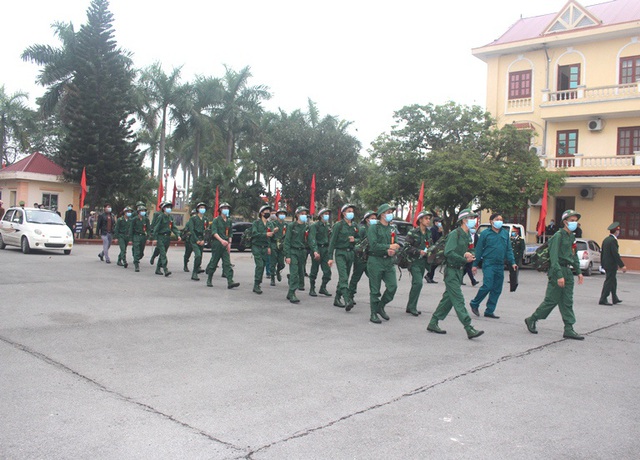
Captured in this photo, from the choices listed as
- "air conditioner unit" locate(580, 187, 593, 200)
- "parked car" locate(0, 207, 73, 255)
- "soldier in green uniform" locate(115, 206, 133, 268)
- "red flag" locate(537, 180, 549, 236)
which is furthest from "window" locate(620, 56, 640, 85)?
"parked car" locate(0, 207, 73, 255)

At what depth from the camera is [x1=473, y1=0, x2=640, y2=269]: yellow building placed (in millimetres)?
28703

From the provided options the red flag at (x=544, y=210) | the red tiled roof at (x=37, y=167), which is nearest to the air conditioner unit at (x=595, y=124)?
the red flag at (x=544, y=210)

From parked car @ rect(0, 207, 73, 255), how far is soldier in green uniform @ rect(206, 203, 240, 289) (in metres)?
9.21

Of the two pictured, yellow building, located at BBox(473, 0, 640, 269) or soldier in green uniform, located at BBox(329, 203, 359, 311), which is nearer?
soldier in green uniform, located at BBox(329, 203, 359, 311)

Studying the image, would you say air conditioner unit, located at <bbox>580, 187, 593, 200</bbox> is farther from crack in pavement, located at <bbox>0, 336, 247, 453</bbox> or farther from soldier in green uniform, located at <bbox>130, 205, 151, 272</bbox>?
crack in pavement, located at <bbox>0, 336, 247, 453</bbox>

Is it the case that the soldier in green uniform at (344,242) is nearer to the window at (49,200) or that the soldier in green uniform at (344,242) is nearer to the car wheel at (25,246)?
the car wheel at (25,246)

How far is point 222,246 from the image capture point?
43.0ft

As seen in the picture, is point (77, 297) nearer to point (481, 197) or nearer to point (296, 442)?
point (296, 442)

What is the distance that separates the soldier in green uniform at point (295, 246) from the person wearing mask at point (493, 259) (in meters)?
3.41

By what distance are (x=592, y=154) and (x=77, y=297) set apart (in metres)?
27.3

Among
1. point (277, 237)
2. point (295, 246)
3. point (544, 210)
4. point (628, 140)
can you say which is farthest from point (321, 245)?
point (628, 140)

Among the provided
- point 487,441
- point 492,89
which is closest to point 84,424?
point 487,441

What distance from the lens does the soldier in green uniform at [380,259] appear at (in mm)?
9164

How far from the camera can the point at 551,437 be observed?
4.50 metres
